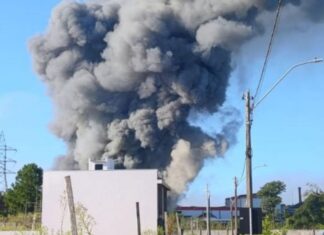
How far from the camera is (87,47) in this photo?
63062 millimetres

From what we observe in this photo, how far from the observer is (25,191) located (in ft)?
239

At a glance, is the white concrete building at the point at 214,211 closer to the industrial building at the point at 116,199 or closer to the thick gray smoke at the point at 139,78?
the thick gray smoke at the point at 139,78

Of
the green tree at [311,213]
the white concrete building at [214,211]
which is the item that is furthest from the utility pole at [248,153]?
the white concrete building at [214,211]

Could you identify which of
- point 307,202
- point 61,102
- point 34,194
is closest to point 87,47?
point 61,102

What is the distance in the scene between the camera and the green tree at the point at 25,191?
7162 centimetres

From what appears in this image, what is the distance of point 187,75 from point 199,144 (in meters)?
9.74

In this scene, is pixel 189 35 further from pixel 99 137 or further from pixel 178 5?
pixel 99 137

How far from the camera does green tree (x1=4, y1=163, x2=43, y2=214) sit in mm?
71625

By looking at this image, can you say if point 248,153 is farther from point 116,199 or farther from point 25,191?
point 25,191

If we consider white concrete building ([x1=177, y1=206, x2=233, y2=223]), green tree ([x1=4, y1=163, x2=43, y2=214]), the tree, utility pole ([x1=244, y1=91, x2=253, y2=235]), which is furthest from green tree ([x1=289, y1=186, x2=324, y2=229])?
utility pole ([x1=244, y1=91, x2=253, y2=235])

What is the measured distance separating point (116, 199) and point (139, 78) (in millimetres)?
14676

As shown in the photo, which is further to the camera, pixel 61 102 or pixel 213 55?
pixel 61 102

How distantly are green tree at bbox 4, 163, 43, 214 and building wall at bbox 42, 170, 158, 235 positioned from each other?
21.4 metres

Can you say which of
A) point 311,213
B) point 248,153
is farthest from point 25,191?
point 248,153
